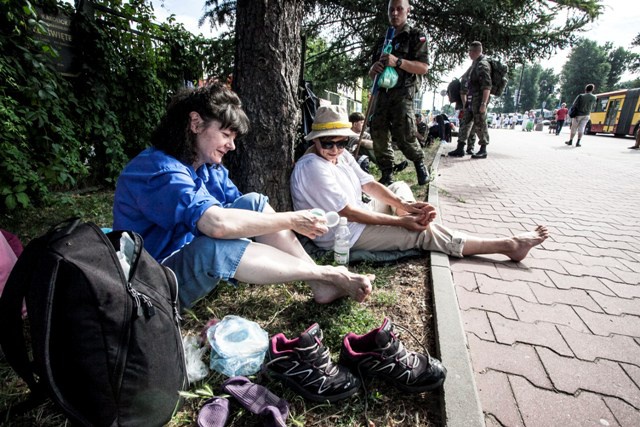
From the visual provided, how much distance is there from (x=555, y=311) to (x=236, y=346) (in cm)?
203

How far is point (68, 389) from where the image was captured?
101 centimetres

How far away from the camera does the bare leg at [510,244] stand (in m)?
2.78

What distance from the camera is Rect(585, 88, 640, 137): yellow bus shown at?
17656 mm

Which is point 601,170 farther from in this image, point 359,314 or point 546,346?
point 359,314

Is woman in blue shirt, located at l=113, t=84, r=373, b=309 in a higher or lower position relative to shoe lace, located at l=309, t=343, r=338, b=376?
higher

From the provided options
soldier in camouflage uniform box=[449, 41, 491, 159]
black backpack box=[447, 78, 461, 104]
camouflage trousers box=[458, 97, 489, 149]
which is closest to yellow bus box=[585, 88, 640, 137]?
black backpack box=[447, 78, 461, 104]

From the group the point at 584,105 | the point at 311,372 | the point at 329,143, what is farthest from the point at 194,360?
the point at 584,105

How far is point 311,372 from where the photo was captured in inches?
55.2

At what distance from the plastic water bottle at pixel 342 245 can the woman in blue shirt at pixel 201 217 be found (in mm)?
508

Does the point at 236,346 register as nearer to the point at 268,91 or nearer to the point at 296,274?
the point at 296,274

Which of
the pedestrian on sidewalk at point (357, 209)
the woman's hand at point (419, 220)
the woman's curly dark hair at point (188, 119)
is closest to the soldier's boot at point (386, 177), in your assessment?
the pedestrian on sidewalk at point (357, 209)

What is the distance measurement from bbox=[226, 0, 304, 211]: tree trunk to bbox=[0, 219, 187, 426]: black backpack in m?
1.66

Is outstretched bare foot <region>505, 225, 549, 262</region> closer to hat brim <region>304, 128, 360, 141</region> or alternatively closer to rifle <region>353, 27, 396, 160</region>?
hat brim <region>304, 128, 360, 141</region>

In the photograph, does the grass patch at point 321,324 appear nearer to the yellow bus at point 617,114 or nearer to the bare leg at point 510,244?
the bare leg at point 510,244
